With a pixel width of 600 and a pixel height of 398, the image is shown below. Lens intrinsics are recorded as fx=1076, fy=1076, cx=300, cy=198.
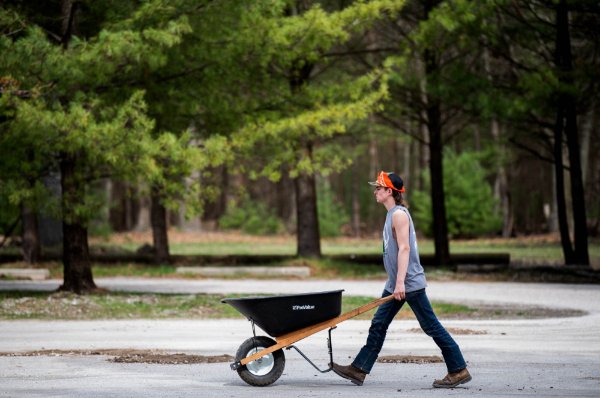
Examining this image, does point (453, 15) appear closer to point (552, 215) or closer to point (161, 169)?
point (161, 169)

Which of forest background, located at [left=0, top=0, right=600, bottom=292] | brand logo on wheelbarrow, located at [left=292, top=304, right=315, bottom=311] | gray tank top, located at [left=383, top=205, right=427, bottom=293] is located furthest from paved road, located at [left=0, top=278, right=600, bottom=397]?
forest background, located at [left=0, top=0, right=600, bottom=292]

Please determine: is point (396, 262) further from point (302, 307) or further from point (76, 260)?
point (76, 260)

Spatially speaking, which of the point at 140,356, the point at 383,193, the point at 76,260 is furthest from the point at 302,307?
the point at 76,260

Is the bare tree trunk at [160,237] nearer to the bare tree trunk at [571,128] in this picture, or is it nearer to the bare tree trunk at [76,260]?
the bare tree trunk at [76,260]

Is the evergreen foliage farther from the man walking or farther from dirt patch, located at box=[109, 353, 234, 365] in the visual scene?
the man walking

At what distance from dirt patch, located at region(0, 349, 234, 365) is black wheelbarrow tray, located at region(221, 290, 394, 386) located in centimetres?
182

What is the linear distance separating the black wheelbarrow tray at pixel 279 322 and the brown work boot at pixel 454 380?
33.7 inches

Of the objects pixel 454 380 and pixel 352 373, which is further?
pixel 352 373

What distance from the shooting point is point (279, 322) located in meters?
9.29

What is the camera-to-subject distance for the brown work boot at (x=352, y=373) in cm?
944

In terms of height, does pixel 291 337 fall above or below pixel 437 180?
below

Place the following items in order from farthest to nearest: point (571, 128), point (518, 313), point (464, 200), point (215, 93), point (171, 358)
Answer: point (464, 200) < point (571, 128) < point (215, 93) < point (518, 313) < point (171, 358)

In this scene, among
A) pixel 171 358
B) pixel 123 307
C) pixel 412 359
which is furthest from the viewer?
pixel 123 307

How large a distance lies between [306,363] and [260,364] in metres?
1.83
